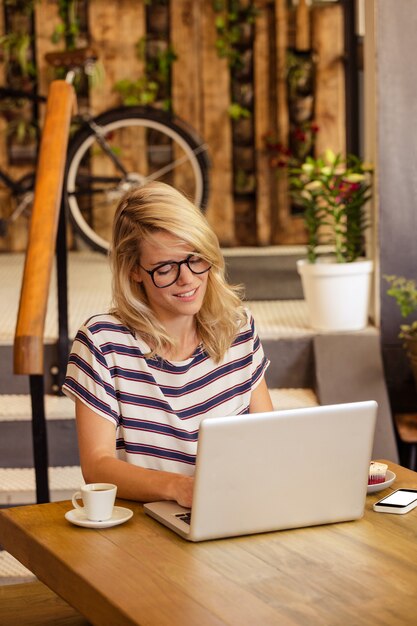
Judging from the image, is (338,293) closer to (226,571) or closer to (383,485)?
(383,485)

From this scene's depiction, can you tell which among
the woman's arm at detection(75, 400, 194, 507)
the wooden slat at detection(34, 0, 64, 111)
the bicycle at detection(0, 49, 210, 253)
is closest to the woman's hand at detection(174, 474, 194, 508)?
the woman's arm at detection(75, 400, 194, 507)

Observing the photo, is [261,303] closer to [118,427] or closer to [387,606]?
[118,427]

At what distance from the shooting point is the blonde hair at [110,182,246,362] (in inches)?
87.3

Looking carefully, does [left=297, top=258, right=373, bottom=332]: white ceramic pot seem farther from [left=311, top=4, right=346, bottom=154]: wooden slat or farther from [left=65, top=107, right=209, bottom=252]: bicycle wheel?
[left=311, top=4, right=346, bottom=154]: wooden slat

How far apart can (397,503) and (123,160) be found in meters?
4.43

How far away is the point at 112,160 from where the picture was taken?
574 centimetres

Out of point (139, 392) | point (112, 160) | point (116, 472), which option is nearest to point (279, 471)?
point (116, 472)

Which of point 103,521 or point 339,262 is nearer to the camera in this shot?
point 103,521

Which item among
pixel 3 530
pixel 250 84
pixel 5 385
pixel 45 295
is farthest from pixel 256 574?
pixel 250 84

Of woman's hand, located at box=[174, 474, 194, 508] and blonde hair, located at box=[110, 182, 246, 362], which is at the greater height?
blonde hair, located at box=[110, 182, 246, 362]

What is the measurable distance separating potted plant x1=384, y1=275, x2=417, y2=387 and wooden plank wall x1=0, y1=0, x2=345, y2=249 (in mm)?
2277

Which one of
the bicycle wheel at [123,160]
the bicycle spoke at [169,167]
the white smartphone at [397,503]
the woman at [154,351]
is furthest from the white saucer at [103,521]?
the bicycle spoke at [169,167]

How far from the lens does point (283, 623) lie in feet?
4.82

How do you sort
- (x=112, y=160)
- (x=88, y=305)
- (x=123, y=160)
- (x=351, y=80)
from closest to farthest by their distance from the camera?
(x=88, y=305) < (x=351, y=80) < (x=112, y=160) < (x=123, y=160)
